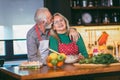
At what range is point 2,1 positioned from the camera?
6707 millimetres

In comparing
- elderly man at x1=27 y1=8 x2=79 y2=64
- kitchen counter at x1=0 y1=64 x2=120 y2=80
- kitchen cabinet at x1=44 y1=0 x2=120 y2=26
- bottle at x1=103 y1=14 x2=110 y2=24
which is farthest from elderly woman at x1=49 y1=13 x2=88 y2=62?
bottle at x1=103 y1=14 x2=110 y2=24

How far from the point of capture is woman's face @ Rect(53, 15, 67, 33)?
393 cm

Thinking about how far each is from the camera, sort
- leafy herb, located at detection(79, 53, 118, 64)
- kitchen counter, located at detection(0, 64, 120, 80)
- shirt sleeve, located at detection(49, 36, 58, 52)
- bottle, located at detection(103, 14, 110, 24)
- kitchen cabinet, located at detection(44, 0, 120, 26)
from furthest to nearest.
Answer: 1. bottle, located at detection(103, 14, 110, 24)
2. kitchen cabinet, located at detection(44, 0, 120, 26)
3. shirt sleeve, located at detection(49, 36, 58, 52)
4. leafy herb, located at detection(79, 53, 118, 64)
5. kitchen counter, located at detection(0, 64, 120, 80)

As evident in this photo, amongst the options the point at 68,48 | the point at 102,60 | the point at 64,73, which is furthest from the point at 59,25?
the point at 64,73

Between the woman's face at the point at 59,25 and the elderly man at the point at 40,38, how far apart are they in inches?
13.0

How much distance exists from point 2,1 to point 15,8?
317 mm

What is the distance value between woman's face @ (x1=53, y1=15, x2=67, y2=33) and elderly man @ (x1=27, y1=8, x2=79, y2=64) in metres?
0.33

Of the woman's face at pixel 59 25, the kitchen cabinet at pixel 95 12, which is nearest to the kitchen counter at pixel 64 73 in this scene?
the woman's face at pixel 59 25

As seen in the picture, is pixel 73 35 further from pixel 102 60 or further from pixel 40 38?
pixel 102 60

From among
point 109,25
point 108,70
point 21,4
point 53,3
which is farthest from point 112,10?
point 108,70

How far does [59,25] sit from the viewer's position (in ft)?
12.9

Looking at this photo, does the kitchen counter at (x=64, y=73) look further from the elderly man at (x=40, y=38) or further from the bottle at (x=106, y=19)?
the bottle at (x=106, y=19)

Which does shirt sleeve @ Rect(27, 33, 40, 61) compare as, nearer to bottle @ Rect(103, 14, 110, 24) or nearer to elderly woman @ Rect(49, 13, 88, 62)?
elderly woman @ Rect(49, 13, 88, 62)

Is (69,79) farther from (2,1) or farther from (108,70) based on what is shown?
(2,1)
